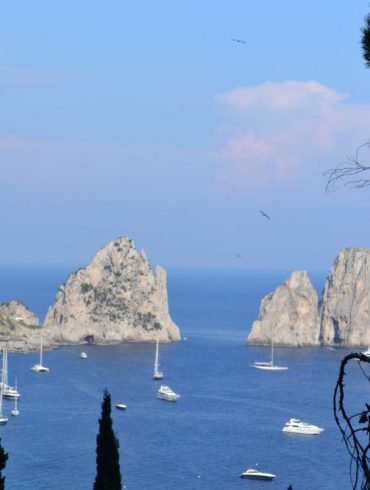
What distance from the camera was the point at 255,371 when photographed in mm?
105562

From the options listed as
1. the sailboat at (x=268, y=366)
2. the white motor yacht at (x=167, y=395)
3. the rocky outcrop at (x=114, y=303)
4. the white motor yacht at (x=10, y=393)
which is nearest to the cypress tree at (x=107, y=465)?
the white motor yacht at (x=10, y=393)

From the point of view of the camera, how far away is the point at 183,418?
78062 mm

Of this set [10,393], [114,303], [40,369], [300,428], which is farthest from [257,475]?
[114,303]

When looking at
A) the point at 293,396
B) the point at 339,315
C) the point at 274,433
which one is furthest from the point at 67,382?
the point at 339,315

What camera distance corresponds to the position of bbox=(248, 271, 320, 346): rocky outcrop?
429 feet

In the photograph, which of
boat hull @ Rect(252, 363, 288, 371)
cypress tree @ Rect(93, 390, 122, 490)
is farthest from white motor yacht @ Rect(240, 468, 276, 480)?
boat hull @ Rect(252, 363, 288, 371)

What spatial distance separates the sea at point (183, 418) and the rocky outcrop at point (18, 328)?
227 cm

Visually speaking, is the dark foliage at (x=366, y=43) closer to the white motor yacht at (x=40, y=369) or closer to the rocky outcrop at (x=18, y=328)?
the white motor yacht at (x=40, y=369)

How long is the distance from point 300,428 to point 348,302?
6728 cm

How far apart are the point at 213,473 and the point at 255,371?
48240 millimetres

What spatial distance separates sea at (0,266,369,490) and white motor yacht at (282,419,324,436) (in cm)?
57

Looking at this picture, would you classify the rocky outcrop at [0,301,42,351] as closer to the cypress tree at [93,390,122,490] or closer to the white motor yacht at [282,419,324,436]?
the white motor yacht at [282,419,324,436]

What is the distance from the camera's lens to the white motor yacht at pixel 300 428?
69875 mm

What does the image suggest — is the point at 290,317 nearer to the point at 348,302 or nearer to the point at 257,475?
the point at 348,302
